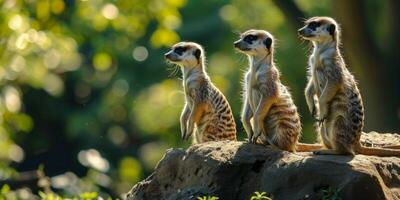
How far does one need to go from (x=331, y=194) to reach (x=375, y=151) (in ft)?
3.25

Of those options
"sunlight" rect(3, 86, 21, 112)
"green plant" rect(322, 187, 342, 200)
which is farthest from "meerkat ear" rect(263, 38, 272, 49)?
"sunlight" rect(3, 86, 21, 112)

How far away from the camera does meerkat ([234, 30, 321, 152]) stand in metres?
8.56

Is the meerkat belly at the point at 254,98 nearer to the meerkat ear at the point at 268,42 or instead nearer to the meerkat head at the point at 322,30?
the meerkat ear at the point at 268,42

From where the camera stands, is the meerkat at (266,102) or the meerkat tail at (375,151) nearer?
the meerkat tail at (375,151)

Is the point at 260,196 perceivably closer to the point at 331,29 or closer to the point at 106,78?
the point at 331,29

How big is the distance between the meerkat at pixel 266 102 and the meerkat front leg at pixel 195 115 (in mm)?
701

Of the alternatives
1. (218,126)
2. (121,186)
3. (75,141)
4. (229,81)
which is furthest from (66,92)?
(218,126)

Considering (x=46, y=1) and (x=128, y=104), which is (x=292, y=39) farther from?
(x=128, y=104)

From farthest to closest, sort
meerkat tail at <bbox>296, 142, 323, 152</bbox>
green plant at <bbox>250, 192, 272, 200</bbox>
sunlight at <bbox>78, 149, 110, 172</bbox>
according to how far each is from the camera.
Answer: sunlight at <bbox>78, 149, 110, 172</bbox>, meerkat tail at <bbox>296, 142, 323, 152</bbox>, green plant at <bbox>250, 192, 272, 200</bbox>

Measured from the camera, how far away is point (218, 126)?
30.7 ft

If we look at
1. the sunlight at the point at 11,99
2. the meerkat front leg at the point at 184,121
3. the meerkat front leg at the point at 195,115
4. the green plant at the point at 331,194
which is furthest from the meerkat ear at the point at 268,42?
the sunlight at the point at 11,99

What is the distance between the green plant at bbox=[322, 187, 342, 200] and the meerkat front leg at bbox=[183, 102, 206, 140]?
1950 millimetres

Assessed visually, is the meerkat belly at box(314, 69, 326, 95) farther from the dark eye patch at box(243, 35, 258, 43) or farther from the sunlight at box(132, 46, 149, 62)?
the sunlight at box(132, 46, 149, 62)

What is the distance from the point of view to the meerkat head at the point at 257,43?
28.6ft
